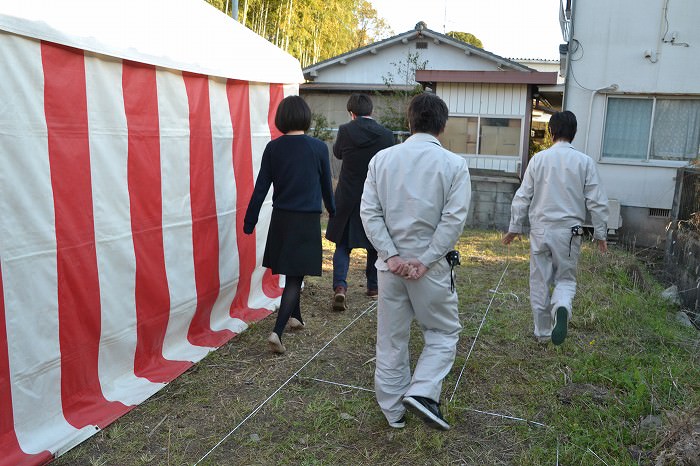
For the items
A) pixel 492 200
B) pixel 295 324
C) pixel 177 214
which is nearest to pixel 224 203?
pixel 177 214

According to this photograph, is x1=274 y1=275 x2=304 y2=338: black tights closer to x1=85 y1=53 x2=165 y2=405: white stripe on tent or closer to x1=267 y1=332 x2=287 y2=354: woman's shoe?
x1=267 y1=332 x2=287 y2=354: woman's shoe

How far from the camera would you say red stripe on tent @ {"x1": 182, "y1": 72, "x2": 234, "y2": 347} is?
12.6ft

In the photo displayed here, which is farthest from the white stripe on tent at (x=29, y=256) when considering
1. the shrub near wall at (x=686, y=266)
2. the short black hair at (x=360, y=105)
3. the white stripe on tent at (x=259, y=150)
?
the shrub near wall at (x=686, y=266)

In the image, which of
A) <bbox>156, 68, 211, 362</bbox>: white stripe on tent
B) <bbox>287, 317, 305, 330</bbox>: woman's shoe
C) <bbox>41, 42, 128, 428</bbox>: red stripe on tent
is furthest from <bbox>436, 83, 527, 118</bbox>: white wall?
<bbox>41, 42, 128, 428</bbox>: red stripe on tent

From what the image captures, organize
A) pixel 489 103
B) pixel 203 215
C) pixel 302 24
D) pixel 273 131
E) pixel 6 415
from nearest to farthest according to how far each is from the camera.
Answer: pixel 6 415 < pixel 203 215 < pixel 273 131 < pixel 489 103 < pixel 302 24

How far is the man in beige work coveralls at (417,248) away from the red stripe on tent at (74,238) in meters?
1.39

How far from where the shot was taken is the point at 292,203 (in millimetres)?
3928

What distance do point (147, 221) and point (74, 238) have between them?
59cm

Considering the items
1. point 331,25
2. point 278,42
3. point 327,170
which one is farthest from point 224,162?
point 331,25

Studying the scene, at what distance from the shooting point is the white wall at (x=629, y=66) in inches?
342

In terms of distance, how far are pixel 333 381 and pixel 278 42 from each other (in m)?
16.2

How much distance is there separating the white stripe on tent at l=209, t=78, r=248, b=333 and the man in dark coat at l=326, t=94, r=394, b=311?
2.92 ft

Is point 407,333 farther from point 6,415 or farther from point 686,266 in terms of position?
point 686,266

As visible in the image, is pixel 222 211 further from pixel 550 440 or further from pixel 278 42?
pixel 278 42
